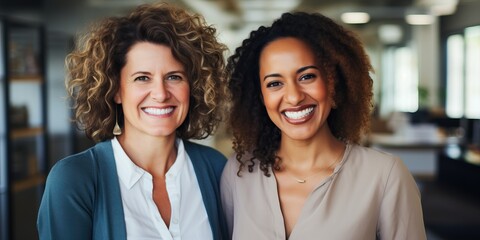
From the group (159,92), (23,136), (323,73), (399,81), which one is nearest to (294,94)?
(323,73)

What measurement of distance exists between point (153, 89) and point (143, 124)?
0.12 m

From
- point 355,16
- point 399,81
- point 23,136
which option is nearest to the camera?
point 23,136

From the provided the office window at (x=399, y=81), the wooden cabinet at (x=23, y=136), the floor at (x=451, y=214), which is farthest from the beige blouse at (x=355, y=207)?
the office window at (x=399, y=81)

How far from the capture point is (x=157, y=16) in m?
1.91

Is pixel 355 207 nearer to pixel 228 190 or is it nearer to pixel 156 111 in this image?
pixel 228 190

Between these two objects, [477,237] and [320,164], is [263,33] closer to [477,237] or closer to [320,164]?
[320,164]

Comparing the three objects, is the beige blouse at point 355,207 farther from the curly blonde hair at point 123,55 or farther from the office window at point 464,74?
the office window at point 464,74

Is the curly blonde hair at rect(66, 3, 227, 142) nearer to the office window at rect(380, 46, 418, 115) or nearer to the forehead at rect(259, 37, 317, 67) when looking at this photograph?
the forehead at rect(259, 37, 317, 67)

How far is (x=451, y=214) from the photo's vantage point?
5.29 metres

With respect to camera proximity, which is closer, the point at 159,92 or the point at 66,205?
the point at 66,205

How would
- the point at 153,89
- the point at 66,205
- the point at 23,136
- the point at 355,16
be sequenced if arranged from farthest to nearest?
the point at 355,16 < the point at 23,136 < the point at 153,89 < the point at 66,205

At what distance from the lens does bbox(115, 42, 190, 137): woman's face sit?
187 centimetres

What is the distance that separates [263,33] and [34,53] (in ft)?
13.2

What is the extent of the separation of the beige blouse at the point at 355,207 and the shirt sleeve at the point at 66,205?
0.49 metres
